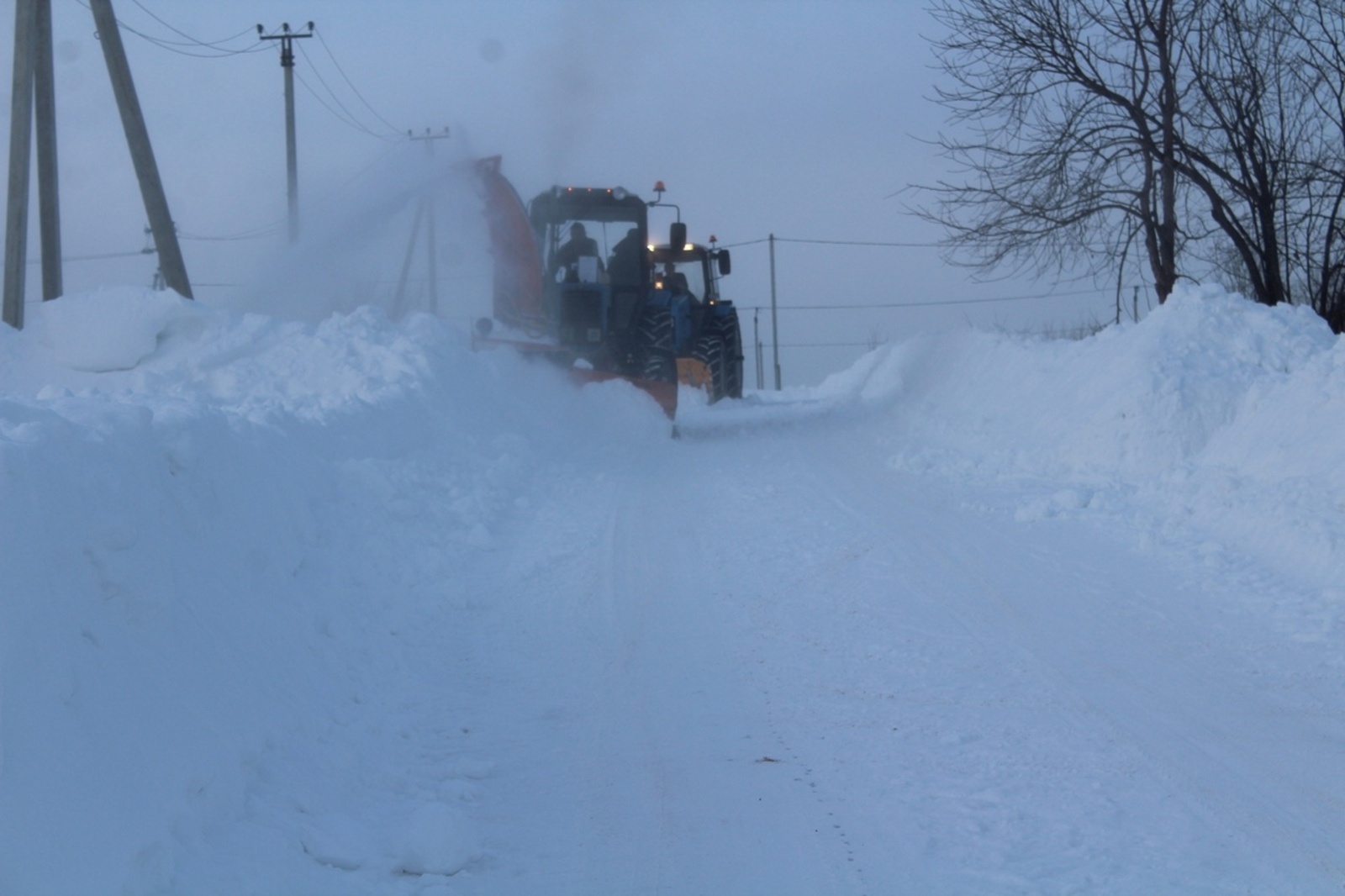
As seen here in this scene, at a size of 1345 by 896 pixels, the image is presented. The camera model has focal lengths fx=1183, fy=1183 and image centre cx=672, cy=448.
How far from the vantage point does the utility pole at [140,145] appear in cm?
1523

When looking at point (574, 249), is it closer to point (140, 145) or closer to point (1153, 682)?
point (140, 145)

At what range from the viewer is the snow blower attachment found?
50.9ft

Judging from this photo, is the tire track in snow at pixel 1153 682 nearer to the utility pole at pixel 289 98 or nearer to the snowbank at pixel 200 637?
the snowbank at pixel 200 637

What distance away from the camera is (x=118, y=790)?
3.46 meters

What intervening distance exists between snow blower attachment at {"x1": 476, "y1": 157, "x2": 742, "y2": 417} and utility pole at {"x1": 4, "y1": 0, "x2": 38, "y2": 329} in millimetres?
5833

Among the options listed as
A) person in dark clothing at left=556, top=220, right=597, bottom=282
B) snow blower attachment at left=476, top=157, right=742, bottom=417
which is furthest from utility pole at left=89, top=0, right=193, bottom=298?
person in dark clothing at left=556, top=220, right=597, bottom=282

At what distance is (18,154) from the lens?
15.2 m

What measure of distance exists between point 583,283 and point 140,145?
6.01m

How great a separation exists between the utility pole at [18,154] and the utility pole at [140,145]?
862 mm

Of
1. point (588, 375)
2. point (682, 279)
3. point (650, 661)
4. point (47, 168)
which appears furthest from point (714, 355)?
point (650, 661)

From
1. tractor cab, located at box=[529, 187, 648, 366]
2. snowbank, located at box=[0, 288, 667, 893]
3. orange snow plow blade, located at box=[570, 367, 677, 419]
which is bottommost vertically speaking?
snowbank, located at box=[0, 288, 667, 893]

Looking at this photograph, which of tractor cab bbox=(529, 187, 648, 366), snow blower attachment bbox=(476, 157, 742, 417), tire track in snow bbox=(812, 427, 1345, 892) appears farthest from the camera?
tractor cab bbox=(529, 187, 648, 366)

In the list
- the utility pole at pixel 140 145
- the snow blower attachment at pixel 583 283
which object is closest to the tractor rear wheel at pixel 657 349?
the snow blower attachment at pixel 583 283

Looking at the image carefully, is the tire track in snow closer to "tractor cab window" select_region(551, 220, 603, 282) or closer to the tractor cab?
the tractor cab
